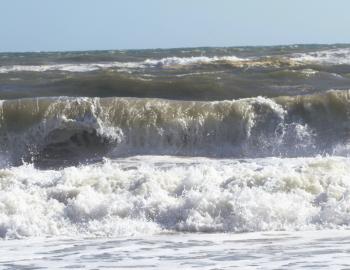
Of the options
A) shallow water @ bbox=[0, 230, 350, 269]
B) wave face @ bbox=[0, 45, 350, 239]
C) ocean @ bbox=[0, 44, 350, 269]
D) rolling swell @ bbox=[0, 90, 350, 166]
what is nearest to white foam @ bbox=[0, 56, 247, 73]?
wave face @ bbox=[0, 45, 350, 239]

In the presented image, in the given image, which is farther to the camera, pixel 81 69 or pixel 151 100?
pixel 81 69

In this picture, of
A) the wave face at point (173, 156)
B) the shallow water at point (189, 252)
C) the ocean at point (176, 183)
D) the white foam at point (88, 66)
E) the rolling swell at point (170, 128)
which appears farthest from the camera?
the white foam at point (88, 66)

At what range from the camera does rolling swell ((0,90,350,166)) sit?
15422 millimetres

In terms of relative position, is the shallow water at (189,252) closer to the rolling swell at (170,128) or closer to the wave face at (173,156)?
the wave face at (173,156)

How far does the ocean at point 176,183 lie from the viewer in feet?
26.2

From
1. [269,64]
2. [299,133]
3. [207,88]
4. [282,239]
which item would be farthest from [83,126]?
[269,64]

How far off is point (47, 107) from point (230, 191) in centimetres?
→ 727

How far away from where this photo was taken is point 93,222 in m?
9.55

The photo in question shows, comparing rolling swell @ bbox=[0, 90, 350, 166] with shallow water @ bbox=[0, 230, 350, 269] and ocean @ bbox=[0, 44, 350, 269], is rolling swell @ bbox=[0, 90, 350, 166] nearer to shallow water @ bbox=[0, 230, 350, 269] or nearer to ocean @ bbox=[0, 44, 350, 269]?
ocean @ bbox=[0, 44, 350, 269]

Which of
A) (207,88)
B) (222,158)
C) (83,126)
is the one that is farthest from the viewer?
(207,88)

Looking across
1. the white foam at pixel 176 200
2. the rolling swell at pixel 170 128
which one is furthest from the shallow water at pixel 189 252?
the rolling swell at pixel 170 128

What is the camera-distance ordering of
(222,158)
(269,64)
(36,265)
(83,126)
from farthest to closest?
(269,64) < (83,126) < (222,158) < (36,265)

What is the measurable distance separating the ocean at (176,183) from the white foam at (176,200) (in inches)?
0.6

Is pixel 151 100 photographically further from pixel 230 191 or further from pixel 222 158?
pixel 230 191
